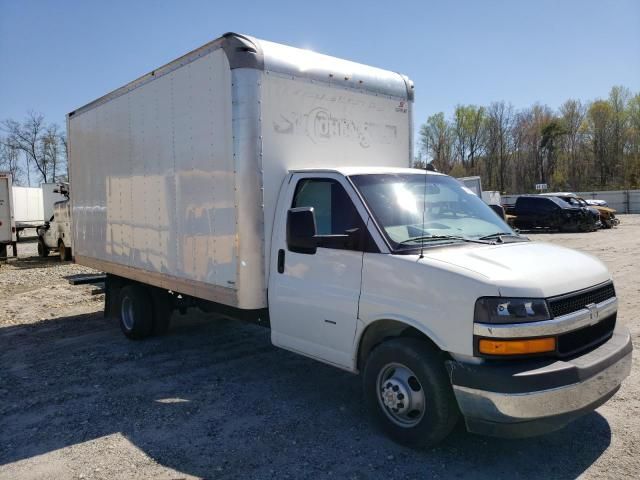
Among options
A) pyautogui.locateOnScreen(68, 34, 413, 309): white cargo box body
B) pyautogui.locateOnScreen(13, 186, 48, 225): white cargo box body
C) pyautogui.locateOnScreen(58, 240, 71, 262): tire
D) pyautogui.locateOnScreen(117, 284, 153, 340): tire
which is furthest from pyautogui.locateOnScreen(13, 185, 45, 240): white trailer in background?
pyautogui.locateOnScreen(68, 34, 413, 309): white cargo box body

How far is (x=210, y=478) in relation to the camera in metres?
3.66

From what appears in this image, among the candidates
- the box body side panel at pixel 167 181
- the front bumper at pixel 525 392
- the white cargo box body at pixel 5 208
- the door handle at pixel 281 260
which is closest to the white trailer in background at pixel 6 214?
the white cargo box body at pixel 5 208

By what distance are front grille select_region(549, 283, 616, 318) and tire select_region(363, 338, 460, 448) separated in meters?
0.86

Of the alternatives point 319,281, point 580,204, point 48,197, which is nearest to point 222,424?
point 319,281

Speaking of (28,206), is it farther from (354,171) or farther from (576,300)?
(576,300)

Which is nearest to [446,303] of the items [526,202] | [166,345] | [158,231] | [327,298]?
[327,298]

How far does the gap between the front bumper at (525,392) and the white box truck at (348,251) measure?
12 millimetres

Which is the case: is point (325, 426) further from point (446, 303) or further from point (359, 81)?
point (359, 81)

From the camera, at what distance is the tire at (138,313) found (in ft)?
24.1

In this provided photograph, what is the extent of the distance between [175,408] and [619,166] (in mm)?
66233

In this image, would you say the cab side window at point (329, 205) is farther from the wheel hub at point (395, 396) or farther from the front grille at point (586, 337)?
the front grille at point (586, 337)

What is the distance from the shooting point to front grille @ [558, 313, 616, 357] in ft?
11.6

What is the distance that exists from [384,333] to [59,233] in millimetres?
18662

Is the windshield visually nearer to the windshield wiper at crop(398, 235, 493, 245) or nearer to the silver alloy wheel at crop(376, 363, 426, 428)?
the windshield wiper at crop(398, 235, 493, 245)
